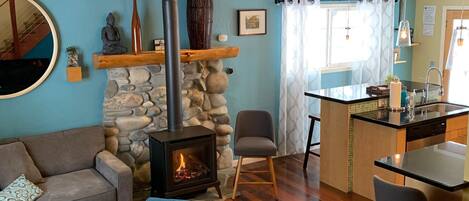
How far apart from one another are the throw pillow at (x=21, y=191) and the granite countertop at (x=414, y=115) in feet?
9.27

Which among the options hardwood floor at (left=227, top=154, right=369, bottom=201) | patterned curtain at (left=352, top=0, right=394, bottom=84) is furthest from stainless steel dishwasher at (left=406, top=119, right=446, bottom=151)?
patterned curtain at (left=352, top=0, right=394, bottom=84)

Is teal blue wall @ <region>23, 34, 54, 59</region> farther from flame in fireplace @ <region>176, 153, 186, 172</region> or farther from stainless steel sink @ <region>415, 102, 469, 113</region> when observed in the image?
stainless steel sink @ <region>415, 102, 469, 113</region>

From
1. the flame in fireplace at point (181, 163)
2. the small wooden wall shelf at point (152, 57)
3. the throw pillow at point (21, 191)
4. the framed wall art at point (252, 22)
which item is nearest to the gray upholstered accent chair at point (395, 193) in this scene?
the flame in fireplace at point (181, 163)

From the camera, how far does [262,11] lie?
17.6 feet

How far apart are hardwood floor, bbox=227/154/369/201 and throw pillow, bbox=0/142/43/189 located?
72.4 inches

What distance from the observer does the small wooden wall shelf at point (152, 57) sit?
420 centimetres

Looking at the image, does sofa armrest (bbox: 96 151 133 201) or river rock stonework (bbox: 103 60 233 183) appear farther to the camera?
river rock stonework (bbox: 103 60 233 183)

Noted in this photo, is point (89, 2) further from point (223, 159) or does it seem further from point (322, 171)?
point (322, 171)

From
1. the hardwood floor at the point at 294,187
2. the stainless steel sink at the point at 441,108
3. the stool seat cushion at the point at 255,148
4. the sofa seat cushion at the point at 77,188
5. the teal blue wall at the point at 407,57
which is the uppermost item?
the teal blue wall at the point at 407,57

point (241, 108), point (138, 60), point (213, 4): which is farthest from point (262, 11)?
point (138, 60)

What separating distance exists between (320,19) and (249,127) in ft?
6.39

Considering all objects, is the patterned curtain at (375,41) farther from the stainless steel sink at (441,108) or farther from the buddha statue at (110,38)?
the buddha statue at (110,38)

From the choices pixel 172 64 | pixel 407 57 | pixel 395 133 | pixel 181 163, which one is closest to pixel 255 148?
pixel 181 163

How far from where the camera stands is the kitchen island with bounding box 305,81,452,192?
4.46m
